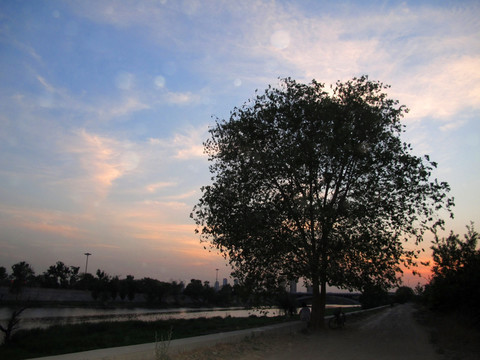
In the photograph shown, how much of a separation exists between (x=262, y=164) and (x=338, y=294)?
11654 centimetres

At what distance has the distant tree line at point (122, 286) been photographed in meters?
75.6

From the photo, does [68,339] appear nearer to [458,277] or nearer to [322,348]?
[322,348]

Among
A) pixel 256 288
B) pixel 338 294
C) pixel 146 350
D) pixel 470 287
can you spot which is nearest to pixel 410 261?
pixel 470 287

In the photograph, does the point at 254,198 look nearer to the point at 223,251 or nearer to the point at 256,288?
the point at 223,251

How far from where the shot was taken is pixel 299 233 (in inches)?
913

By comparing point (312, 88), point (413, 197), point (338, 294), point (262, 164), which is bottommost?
point (338, 294)

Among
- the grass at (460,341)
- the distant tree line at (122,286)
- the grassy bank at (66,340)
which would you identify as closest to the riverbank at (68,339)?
the grassy bank at (66,340)

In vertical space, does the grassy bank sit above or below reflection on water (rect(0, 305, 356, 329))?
above

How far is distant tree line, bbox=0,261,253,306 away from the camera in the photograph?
75625mm

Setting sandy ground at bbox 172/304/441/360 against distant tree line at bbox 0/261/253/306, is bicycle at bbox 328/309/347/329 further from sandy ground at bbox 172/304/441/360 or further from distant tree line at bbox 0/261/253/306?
distant tree line at bbox 0/261/253/306

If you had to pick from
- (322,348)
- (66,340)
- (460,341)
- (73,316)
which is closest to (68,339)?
(66,340)

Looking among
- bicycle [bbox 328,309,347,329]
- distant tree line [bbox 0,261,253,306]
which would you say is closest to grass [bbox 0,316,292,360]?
bicycle [bbox 328,309,347,329]

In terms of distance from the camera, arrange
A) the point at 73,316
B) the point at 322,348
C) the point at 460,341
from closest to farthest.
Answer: the point at 322,348, the point at 460,341, the point at 73,316

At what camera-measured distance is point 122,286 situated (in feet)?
271
